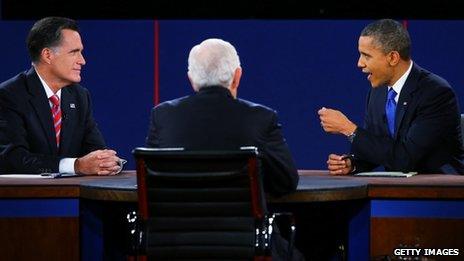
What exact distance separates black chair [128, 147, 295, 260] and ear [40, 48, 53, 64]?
1516 mm

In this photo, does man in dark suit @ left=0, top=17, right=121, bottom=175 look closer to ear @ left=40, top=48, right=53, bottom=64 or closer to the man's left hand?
ear @ left=40, top=48, right=53, bottom=64

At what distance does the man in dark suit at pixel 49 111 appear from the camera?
4152 mm

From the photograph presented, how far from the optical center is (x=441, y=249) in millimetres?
3584

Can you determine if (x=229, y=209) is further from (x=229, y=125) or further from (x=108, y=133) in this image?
(x=108, y=133)

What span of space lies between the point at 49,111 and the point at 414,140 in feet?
5.31

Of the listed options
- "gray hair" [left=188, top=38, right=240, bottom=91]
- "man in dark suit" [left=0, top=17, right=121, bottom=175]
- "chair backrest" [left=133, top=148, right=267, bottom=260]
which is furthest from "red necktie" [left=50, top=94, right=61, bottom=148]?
"chair backrest" [left=133, top=148, right=267, bottom=260]

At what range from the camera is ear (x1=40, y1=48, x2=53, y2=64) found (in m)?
4.44

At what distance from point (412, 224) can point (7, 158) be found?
1.74 meters

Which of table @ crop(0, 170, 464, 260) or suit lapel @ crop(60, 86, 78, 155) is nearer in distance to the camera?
table @ crop(0, 170, 464, 260)

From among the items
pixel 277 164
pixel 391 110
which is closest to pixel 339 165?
pixel 391 110

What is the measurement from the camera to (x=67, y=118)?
4441 millimetres

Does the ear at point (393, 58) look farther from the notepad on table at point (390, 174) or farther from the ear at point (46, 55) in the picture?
the ear at point (46, 55)

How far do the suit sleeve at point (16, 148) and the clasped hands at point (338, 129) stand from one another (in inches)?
45.8

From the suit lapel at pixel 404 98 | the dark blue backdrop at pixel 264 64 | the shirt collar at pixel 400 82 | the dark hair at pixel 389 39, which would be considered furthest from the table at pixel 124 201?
the dark blue backdrop at pixel 264 64
